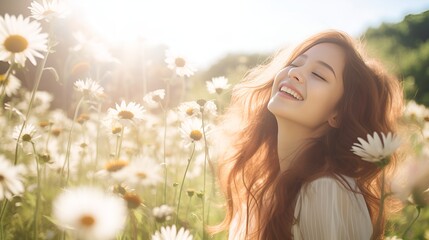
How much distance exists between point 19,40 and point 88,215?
652 mm

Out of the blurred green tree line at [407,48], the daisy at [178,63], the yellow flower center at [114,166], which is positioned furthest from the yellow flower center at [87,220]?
the blurred green tree line at [407,48]

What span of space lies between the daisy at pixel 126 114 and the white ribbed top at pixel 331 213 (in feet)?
2.73

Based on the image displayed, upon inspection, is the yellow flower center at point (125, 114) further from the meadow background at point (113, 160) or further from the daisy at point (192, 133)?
the daisy at point (192, 133)

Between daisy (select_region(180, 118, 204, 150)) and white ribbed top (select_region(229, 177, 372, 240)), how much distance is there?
64 centimetres

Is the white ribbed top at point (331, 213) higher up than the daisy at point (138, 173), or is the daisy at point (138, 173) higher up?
the daisy at point (138, 173)

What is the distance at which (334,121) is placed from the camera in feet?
5.90

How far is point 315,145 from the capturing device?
1.77m

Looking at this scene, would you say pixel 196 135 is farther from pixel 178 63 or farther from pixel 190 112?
pixel 178 63

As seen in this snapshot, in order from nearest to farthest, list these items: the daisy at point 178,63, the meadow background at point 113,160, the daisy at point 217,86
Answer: the meadow background at point 113,160
the daisy at point 217,86
the daisy at point 178,63

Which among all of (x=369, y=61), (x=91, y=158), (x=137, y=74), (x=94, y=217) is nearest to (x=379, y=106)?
→ (x=369, y=61)

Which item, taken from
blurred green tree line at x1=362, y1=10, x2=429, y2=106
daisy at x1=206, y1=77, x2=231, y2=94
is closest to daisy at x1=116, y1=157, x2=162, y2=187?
daisy at x1=206, y1=77, x2=231, y2=94

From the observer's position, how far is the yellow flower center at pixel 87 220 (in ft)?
3.08

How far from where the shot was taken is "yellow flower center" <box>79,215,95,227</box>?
0.94 meters

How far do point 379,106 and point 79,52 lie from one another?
4.40ft
